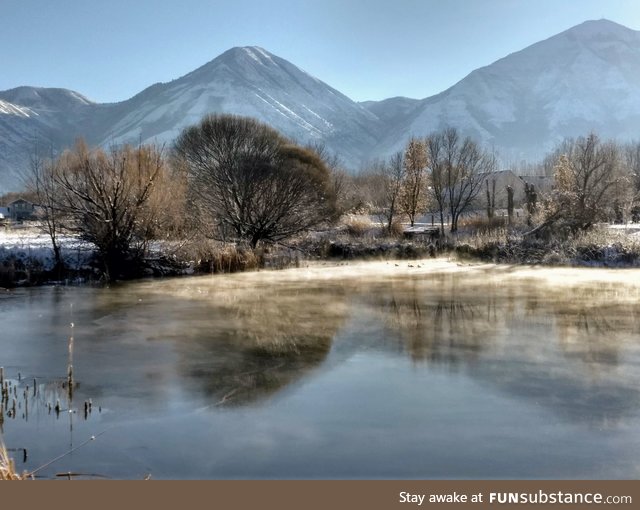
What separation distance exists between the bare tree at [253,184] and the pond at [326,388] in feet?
42.1

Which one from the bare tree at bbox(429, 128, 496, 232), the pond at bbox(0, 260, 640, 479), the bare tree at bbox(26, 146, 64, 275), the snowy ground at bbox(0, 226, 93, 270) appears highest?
the bare tree at bbox(429, 128, 496, 232)

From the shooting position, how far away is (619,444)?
5.85 m

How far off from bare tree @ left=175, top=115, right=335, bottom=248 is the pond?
12.8 metres

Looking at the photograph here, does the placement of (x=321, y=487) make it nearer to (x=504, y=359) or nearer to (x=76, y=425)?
(x=76, y=425)

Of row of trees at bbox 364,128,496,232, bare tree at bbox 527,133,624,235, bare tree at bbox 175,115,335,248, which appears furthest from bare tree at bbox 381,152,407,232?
bare tree at bbox 527,133,624,235

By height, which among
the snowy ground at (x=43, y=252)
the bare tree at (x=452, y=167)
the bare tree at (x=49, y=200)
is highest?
the bare tree at (x=452, y=167)

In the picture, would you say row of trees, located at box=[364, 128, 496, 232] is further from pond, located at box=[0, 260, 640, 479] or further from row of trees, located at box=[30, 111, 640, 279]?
pond, located at box=[0, 260, 640, 479]

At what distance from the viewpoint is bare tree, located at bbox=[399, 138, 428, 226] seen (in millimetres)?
37969

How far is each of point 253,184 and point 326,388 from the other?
2055cm

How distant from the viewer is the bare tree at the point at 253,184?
91.0 feet

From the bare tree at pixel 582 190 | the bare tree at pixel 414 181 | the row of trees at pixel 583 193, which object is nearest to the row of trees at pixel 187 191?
the bare tree at pixel 414 181

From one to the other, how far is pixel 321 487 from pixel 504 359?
16.7 feet

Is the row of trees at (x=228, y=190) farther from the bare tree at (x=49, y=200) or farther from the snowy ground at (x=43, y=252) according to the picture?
the snowy ground at (x=43, y=252)

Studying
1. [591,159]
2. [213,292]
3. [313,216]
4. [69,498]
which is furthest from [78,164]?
[591,159]
